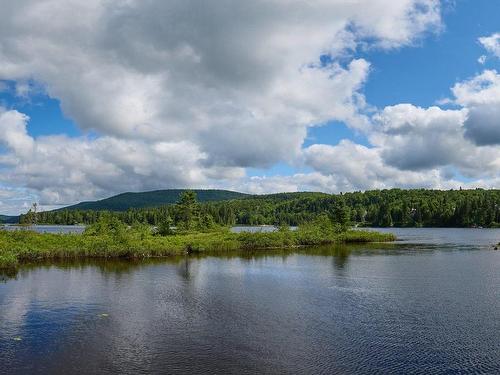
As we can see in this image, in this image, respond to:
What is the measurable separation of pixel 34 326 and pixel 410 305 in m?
29.5

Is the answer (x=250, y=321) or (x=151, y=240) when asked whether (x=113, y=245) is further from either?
(x=250, y=321)

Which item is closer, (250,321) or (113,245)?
(250,321)

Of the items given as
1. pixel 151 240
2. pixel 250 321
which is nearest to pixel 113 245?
pixel 151 240

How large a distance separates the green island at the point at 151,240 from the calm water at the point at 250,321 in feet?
37.9

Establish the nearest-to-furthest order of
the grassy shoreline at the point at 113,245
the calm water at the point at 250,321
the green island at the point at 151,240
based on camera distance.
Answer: the calm water at the point at 250,321 → the grassy shoreline at the point at 113,245 → the green island at the point at 151,240

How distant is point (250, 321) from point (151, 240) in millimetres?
53195

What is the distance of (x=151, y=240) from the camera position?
273ft

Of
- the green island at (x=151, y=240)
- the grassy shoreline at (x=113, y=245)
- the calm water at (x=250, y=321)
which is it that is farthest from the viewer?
the green island at (x=151, y=240)

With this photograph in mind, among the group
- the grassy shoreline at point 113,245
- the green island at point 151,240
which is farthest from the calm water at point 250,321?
the green island at point 151,240

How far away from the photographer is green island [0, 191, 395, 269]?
7019 cm

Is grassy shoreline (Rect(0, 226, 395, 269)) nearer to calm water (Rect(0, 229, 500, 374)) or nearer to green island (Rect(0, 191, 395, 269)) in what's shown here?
green island (Rect(0, 191, 395, 269))

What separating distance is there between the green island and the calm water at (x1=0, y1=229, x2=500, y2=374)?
11547 mm

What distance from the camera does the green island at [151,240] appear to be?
7019 cm

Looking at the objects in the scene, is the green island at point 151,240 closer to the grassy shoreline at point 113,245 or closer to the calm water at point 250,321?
the grassy shoreline at point 113,245
